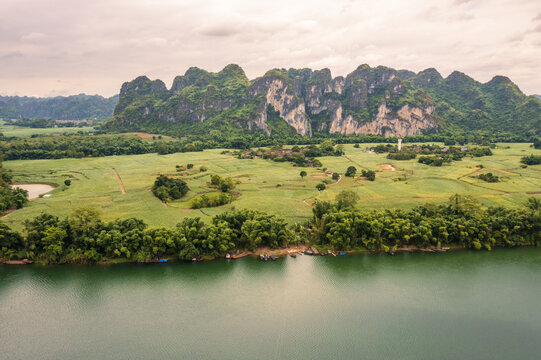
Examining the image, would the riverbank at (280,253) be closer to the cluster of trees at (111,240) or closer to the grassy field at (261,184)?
the cluster of trees at (111,240)

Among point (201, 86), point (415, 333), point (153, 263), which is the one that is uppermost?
point (201, 86)

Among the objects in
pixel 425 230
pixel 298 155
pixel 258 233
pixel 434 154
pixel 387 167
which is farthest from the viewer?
pixel 434 154

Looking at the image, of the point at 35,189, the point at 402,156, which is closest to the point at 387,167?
the point at 402,156

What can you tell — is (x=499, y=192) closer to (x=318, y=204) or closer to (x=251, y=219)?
(x=318, y=204)

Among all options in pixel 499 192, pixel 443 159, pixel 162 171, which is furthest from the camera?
pixel 443 159

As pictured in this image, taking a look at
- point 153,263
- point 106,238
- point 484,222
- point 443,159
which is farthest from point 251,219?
point 443,159

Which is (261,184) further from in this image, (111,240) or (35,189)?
(35,189)

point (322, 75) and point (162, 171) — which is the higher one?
point (322, 75)
